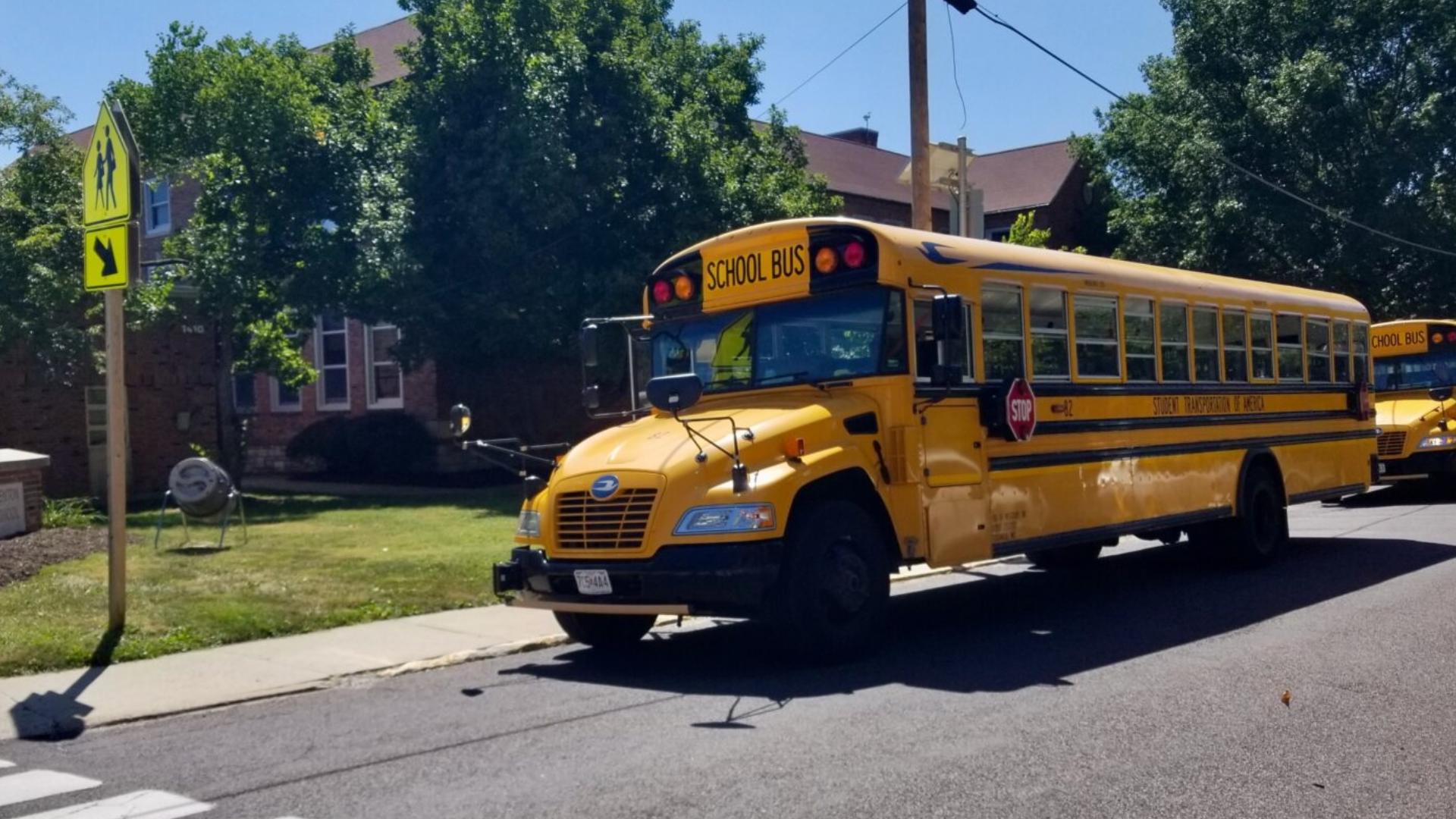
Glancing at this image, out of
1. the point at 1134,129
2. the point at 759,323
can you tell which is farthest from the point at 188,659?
the point at 1134,129

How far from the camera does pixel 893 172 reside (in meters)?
42.0

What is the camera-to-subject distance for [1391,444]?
19531 mm

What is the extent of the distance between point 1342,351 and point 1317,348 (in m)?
0.67

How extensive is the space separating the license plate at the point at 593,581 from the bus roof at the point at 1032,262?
8.61 feet

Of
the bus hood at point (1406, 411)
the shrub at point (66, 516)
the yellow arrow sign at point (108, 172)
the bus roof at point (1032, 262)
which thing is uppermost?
the yellow arrow sign at point (108, 172)

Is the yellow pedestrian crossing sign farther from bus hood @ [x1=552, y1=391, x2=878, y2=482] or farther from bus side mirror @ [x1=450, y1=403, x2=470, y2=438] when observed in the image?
bus hood @ [x1=552, y1=391, x2=878, y2=482]

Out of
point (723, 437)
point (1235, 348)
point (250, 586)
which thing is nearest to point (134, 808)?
point (723, 437)

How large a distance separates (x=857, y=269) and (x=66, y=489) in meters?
15.7

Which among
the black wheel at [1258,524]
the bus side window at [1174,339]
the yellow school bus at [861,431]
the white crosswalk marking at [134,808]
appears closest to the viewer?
the white crosswalk marking at [134,808]

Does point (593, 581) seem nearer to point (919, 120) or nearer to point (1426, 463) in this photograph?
point (919, 120)

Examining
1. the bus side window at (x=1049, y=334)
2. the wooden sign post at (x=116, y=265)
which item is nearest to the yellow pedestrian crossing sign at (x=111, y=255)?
the wooden sign post at (x=116, y=265)

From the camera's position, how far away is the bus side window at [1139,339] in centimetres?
1130

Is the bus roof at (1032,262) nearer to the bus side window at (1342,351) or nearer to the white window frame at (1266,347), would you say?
the white window frame at (1266,347)

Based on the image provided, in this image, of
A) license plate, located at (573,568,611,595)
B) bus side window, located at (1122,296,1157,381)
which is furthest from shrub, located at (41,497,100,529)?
bus side window, located at (1122,296,1157,381)
